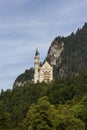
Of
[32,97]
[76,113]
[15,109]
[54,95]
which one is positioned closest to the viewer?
[76,113]

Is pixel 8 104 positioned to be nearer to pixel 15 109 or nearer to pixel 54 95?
pixel 15 109

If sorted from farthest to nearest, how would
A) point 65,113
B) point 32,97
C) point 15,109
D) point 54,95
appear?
point 32,97 < point 15,109 < point 54,95 < point 65,113

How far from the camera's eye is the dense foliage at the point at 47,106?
8225 centimetres

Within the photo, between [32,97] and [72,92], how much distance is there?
22.9 metres

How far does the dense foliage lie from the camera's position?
8225cm

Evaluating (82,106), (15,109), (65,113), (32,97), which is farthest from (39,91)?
(65,113)

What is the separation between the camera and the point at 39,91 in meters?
173

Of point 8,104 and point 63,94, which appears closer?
point 63,94

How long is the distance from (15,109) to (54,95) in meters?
16.1

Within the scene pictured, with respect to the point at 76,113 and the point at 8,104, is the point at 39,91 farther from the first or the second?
the point at 76,113

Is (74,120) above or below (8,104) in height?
below

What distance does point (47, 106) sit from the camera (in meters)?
82.9

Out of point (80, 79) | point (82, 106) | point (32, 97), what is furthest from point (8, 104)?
point (82, 106)

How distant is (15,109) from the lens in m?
157
